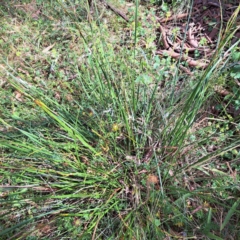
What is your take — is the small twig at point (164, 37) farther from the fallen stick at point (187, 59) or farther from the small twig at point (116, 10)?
the small twig at point (116, 10)

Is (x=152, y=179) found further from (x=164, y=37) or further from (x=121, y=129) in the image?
(x=164, y=37)

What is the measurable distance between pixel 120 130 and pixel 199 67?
2.50 ft

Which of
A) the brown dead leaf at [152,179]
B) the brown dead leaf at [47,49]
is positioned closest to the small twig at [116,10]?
the brown dead leaf at [47,49]

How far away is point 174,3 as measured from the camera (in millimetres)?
2170

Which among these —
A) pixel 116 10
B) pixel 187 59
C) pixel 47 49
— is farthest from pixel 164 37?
pixel 47 49

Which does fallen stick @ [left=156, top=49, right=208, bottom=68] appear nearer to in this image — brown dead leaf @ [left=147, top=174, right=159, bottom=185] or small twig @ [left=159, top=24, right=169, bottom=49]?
small twig @ [left=159, top=24, right=169, bottom=49]

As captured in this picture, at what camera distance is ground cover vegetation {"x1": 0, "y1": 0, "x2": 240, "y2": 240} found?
1206mm

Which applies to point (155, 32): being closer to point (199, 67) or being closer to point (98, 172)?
point (199, 67)

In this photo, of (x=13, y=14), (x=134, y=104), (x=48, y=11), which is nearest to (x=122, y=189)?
(x=134, y=104)

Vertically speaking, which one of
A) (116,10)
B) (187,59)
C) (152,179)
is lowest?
(152,179)

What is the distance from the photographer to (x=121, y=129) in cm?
153

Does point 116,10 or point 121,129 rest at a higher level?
point 116,10

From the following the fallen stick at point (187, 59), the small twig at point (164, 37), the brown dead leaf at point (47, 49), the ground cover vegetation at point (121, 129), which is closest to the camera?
the ground cover vegetation at point (121, 129)

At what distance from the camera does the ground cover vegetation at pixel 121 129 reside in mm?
1206
